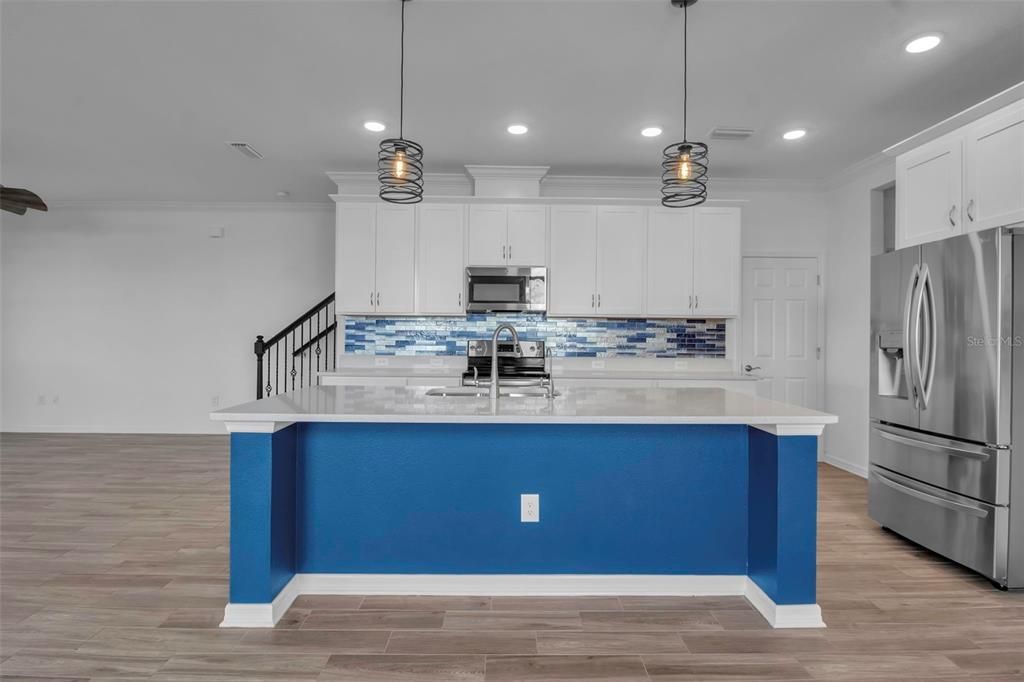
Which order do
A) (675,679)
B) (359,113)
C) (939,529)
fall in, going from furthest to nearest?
(359,113)
(939,529)
(675,679)

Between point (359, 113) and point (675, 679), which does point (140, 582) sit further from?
point (359, 113)

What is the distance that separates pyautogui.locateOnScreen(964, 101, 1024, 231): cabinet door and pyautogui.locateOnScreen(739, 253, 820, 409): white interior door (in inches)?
110

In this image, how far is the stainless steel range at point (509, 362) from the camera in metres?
5.02

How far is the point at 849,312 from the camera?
553 cm

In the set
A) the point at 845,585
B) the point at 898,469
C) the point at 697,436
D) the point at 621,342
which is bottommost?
the point at 845,585

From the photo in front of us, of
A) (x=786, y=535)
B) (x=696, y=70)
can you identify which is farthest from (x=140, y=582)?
Answer: (x=696, y=70)

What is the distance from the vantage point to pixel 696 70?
3.41m

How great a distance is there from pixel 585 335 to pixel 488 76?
2886 millimetres

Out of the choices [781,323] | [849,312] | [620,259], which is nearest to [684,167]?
[620,259]

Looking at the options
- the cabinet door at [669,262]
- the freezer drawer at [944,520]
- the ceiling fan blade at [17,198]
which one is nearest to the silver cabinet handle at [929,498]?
the freezer drawer at [944,520]

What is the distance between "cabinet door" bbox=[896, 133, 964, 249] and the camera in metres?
3.23

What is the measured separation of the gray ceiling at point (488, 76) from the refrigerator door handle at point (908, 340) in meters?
1.17

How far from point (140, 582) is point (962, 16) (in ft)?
15.5

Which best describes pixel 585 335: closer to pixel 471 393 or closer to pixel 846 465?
pixel 846 465
